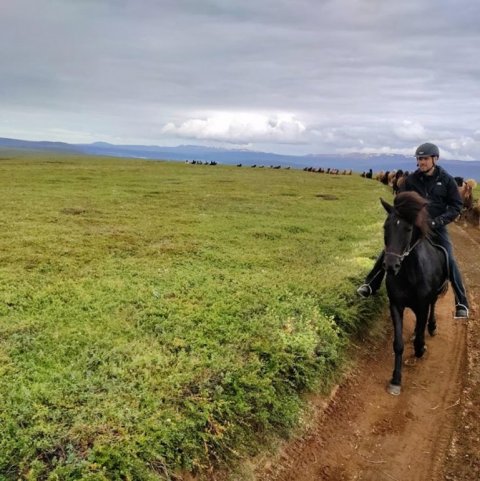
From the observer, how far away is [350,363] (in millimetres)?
9859

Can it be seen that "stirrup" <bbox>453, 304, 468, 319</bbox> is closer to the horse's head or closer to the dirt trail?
the dirt trail

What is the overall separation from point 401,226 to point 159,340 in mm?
4825

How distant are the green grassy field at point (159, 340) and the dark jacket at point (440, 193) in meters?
2.85

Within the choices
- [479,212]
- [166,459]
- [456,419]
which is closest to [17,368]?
[166,459]

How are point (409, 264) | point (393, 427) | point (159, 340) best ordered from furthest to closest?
point (409, 264), point (159, 340), point (393, 427)

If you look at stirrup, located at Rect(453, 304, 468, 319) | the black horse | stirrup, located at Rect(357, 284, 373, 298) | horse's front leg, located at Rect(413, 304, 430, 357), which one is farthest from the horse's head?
stirrup, located at Rect(453, 304, 468, 319)

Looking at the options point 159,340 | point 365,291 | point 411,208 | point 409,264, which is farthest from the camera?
point 365,291

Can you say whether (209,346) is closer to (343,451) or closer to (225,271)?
(343,451)

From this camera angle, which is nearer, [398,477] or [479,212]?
[398,477]

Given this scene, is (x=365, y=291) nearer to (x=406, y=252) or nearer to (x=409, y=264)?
(x=409, y=264)

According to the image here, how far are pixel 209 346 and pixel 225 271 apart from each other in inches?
186

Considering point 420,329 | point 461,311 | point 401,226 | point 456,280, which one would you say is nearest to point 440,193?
point 456,280

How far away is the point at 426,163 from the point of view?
9867mm

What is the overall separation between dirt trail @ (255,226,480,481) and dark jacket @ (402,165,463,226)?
3107mm
